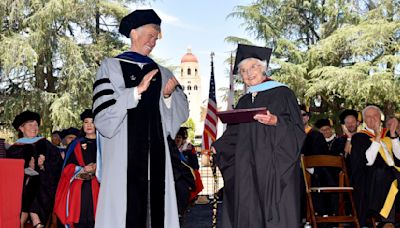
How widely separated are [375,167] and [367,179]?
0.68 ft

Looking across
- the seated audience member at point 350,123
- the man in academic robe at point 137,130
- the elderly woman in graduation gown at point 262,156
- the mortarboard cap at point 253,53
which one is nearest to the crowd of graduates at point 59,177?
the elderly woman in graduation gown at point 262,156

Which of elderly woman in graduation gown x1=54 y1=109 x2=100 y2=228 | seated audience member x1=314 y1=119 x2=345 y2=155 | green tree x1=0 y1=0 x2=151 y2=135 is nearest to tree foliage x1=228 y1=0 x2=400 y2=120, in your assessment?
green tree x1=0 y1=0 x2=151 y2=135

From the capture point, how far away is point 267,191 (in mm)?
4762

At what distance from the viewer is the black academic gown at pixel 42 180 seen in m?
7.27

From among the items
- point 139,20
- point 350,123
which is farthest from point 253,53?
point 350,123

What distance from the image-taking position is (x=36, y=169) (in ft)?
24.0

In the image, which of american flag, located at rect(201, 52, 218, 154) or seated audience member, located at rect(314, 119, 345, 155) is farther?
american flag, located at rect(201, 52, 218, 154)

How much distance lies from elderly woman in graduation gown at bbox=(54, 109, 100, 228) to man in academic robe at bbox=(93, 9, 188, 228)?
2244mm

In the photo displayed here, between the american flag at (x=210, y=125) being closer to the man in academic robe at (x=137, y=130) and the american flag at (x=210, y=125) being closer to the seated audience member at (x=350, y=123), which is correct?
the seated audience member at (x=350, y=123)

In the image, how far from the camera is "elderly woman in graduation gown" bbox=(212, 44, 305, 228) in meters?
4.72

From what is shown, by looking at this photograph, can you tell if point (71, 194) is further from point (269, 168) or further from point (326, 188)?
point (326, 188)

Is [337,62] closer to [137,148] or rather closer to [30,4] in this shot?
[30,4]

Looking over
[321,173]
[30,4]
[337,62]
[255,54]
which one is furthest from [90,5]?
[255,54]

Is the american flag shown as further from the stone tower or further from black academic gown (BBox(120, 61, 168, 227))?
the stone tower
